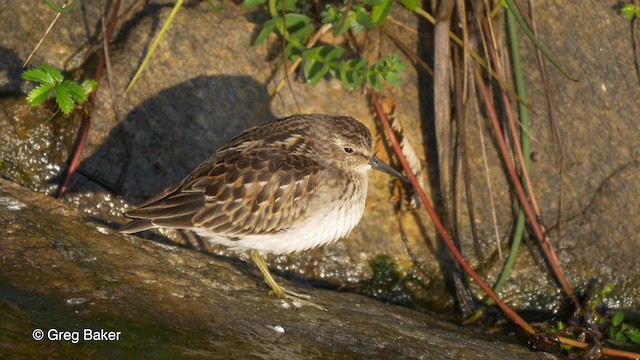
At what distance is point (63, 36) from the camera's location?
287 inches

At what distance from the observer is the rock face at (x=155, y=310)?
4629mm

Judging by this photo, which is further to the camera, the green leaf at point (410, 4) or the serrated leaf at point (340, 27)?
the green leaf at point (410, 4)

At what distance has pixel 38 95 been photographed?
21.1 feet

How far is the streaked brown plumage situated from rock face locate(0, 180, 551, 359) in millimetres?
262

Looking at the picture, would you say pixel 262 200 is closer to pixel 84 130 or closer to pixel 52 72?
pixel 84 130

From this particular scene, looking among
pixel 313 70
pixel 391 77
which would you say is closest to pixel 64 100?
pixel 313 70

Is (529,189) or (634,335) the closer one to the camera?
(634,335)

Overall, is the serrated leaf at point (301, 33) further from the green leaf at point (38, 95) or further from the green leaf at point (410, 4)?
the green leaf at point (38, 95)

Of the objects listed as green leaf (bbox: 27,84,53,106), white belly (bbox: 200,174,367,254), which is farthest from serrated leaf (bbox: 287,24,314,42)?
green leaf (bbox: 27,84,53,106)

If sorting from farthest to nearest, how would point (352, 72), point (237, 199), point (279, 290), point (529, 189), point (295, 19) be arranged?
point (295, 19), point (529, 189), point (352, 72), point (279, 290), point (237, 199)

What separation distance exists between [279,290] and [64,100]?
2.07 m

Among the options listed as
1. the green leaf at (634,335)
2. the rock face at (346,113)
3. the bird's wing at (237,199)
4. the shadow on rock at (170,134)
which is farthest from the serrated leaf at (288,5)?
the green leaf at (634,335)

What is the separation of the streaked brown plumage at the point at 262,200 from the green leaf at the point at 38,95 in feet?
4.05

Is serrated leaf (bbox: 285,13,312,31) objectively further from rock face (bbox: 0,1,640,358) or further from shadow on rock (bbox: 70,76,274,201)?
shadow on rock (bbox: 70,76,274,201)
